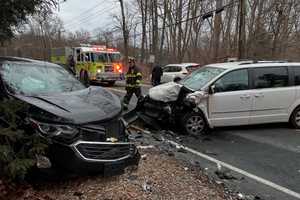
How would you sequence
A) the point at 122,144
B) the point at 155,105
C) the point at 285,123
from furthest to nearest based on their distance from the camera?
the point at 285,123, the point at 155,105, the point at 122,144

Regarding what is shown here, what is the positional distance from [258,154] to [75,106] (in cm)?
402

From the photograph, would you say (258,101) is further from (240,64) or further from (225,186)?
(225,186)

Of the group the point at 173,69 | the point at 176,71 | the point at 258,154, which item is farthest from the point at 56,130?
the point at 173,69

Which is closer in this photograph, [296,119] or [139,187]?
[139,187]

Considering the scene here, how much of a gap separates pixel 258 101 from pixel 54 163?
20.5 feet

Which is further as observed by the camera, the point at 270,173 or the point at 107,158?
the point at 270,173

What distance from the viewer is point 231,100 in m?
9.29

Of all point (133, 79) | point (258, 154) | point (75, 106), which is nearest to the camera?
point (75, 106)

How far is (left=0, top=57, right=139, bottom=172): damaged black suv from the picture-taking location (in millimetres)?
4547

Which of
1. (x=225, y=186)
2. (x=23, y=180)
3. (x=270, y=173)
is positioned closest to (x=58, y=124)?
(x=23, y=180)

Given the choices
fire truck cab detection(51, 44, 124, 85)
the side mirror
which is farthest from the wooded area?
the side mirror

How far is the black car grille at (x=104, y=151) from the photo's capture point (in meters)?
4.61

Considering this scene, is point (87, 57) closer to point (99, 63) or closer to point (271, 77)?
point (99, 63)

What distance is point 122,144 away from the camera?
5.02m
